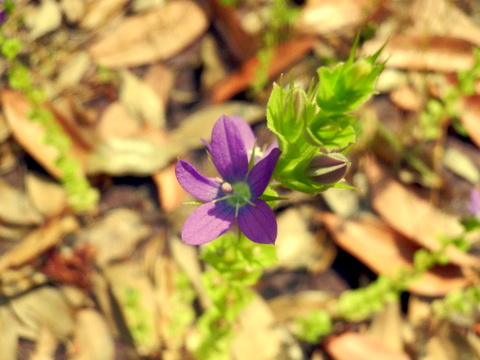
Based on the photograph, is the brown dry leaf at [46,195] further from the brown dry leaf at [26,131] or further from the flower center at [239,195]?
the flower center at [239,195]

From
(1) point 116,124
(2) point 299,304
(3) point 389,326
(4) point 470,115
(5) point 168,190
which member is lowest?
(3) point 389,326

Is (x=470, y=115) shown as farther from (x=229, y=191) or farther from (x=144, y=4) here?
(x=144, y=4)

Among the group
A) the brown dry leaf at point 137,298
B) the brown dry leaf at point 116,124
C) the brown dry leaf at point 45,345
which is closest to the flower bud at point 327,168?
the brown dry leaf at point 137,298

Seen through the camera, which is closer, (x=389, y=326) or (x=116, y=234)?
(x=389, y=326)

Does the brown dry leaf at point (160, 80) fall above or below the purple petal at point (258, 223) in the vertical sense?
below

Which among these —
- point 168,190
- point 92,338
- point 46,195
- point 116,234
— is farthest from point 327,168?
point 46,195

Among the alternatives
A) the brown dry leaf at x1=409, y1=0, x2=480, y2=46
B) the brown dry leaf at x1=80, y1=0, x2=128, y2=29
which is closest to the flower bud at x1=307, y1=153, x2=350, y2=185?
the brown dry leaf at x1=409, y1=0, x2=480, y2=46

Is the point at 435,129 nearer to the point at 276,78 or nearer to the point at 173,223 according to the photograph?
the point at 276,78
